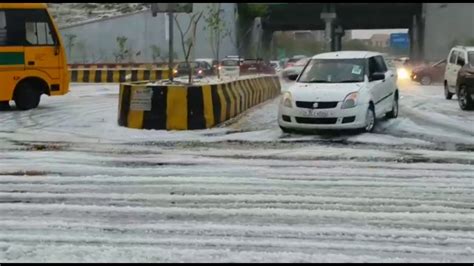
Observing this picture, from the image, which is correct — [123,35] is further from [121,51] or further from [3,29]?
[3,29]

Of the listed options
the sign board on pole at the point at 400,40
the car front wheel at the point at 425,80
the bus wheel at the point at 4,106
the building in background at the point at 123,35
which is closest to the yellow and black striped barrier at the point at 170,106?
the bus wheel at the point at 4,106

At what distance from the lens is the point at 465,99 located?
15.3 metres

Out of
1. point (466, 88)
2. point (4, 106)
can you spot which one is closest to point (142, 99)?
point (4, 106)

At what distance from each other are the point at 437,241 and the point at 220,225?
1.91 m

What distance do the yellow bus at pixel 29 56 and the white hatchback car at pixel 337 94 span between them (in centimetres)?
696

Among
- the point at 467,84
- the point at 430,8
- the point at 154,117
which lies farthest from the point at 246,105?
the point at 430,8

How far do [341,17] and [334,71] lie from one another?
218 ft

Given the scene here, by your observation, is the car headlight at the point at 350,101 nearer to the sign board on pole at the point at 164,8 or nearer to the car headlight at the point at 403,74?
the sign board on pole at the point at 164,8

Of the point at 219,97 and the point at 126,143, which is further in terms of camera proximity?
the point at 219,97

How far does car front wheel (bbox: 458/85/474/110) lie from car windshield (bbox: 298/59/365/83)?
437cm

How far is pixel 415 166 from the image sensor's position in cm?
851

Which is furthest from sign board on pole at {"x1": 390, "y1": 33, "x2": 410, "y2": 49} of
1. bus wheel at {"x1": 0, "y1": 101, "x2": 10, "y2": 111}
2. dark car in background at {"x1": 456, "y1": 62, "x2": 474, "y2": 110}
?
bus wheel at {"x1": 0, "y1": 101, "x2": 10, "y2": 111}

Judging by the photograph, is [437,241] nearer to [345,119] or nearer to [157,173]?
[157,173]

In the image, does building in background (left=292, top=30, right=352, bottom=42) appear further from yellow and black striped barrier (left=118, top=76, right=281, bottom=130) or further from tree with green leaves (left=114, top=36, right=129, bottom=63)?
yellow and black striped barrier (left=118, top=76, right=281, bottom=130)
